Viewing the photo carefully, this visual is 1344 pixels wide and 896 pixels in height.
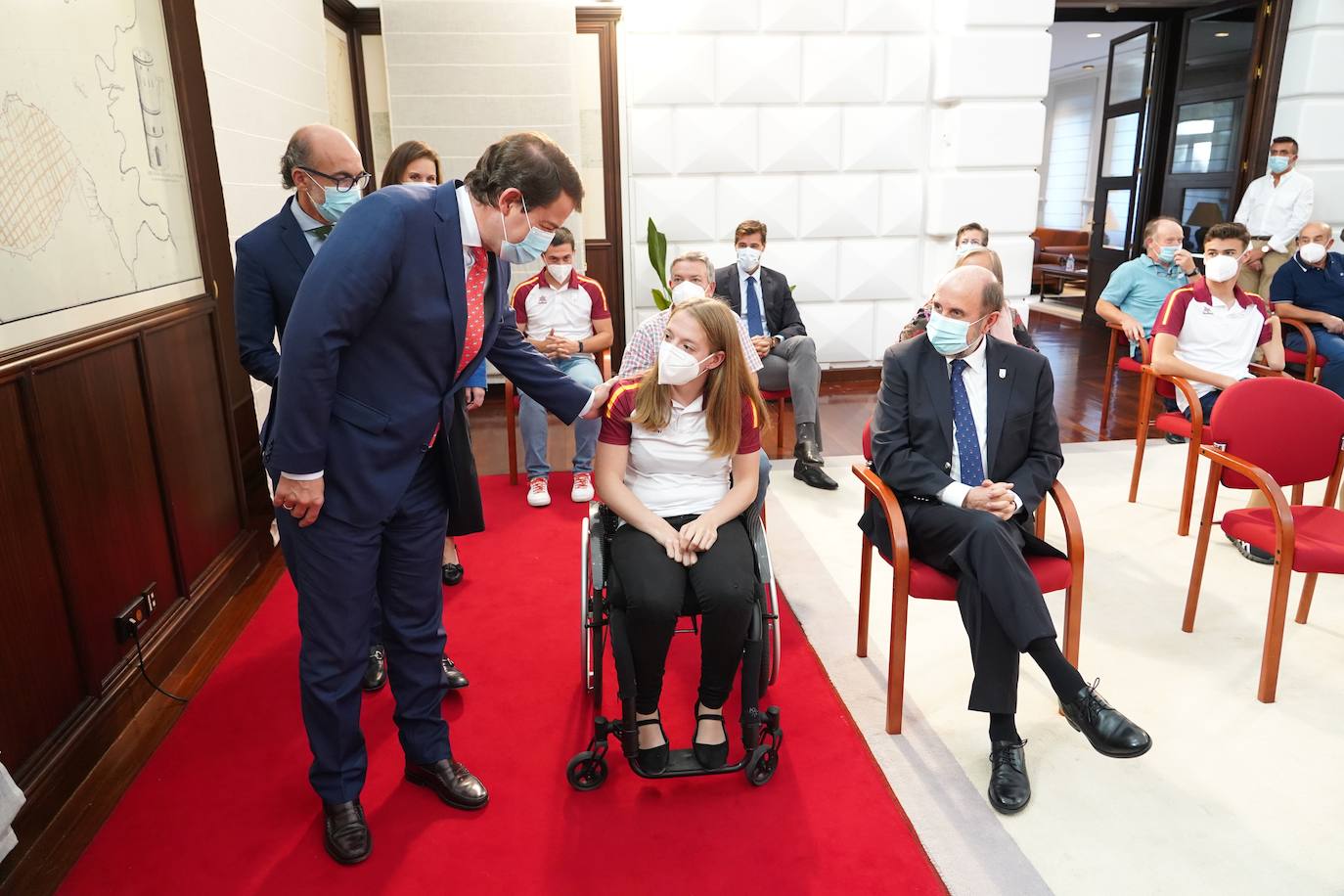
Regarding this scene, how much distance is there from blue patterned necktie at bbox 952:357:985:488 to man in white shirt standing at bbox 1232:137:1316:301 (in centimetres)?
460

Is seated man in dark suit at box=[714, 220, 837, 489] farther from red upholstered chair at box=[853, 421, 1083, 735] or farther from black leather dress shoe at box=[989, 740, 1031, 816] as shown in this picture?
black leather dress shoe at box=[989, 740, 1031, 816]

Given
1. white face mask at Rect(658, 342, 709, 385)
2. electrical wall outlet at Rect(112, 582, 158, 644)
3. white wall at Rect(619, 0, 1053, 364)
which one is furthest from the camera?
white wall at Rect(619, 0, 1053, 364)

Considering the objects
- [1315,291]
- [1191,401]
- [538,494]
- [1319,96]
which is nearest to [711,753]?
[538,494]

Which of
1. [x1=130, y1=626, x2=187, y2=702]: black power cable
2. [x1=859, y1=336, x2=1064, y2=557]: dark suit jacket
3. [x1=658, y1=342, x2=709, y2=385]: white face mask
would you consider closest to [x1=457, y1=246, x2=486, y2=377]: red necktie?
[x1=658, y1=342, x2=709, y2=385]: white face mask

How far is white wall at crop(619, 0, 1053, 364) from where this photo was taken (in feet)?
18.3

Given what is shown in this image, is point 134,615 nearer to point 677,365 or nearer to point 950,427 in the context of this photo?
point 677,365

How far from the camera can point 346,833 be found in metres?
1.93

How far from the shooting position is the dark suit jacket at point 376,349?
165 centimetres

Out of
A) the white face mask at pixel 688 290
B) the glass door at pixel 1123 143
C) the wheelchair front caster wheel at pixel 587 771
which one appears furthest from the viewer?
the glass door at pixel 1123 143

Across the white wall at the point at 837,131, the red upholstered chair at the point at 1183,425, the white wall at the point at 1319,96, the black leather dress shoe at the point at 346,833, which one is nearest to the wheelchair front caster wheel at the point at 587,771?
the black leather dress shoe at the point at 346,833

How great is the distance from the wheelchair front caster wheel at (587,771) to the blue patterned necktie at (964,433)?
121cm

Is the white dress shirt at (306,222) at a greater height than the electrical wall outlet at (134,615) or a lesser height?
greater

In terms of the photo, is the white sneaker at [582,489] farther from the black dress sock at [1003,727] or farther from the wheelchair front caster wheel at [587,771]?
the black dress sock at [1003,727]

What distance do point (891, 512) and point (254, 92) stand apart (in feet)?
10.1
